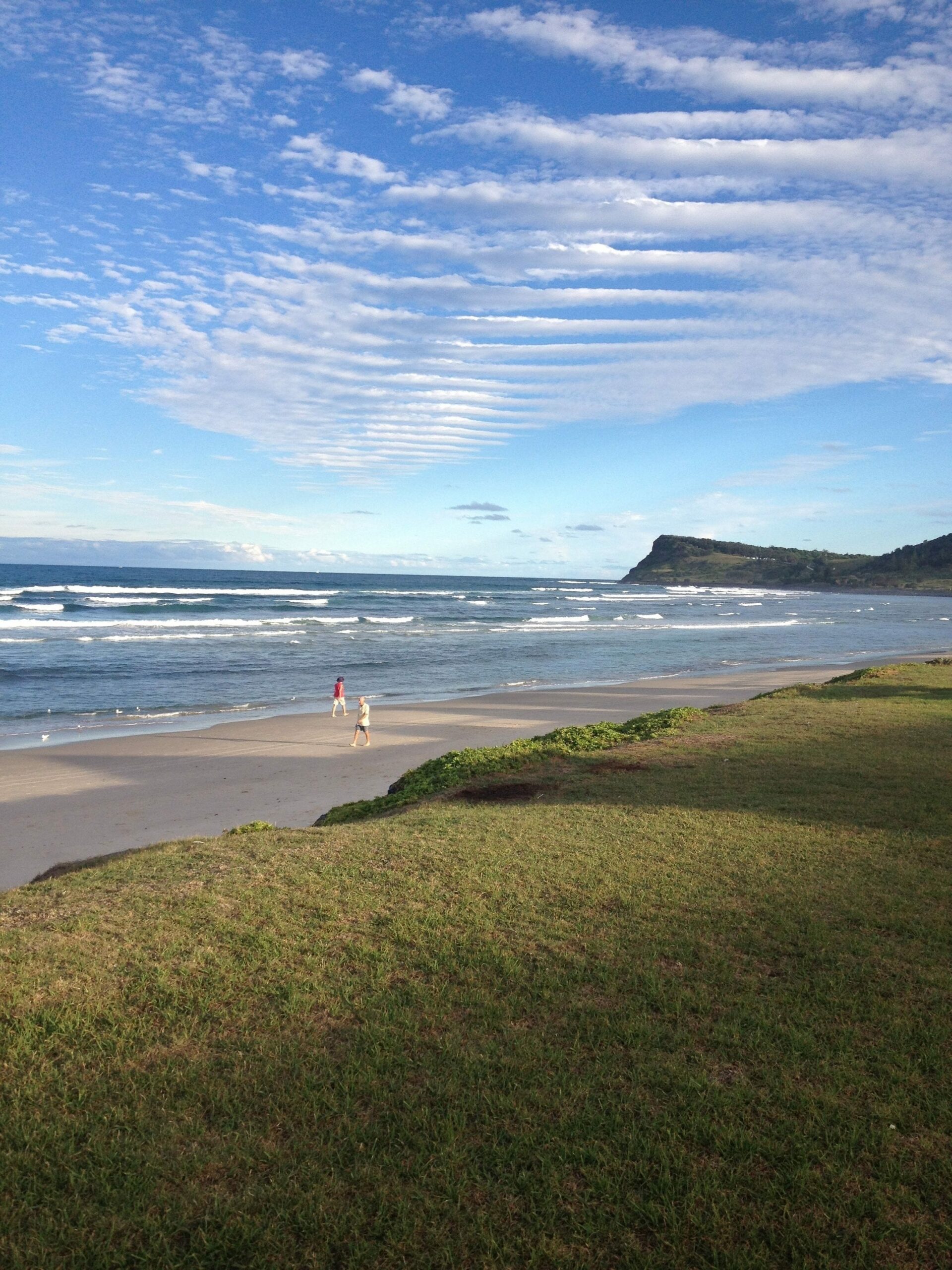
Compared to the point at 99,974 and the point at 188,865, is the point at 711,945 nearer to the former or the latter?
the point at 99,974

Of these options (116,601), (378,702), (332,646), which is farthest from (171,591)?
(378,702)

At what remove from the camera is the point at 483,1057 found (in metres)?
4.33

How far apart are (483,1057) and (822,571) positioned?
16783 centimetres

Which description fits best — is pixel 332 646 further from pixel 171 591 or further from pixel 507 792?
pixel 171 591

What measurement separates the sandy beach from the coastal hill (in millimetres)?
123610

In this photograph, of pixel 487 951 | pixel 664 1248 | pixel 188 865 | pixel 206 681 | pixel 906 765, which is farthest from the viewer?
pixel 206 681

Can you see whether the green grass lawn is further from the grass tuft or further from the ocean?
the ocean

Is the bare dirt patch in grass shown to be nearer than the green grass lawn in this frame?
No

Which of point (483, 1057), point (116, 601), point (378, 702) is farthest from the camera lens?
point (116, 601)

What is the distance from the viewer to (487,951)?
5.60 metres

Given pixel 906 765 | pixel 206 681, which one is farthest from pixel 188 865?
pixel 206 681

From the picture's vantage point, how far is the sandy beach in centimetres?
1245

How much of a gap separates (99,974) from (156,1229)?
7.26 ft

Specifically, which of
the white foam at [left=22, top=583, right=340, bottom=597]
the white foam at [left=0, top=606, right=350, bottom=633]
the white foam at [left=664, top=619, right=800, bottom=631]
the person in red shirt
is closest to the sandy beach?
the person in red shirt
